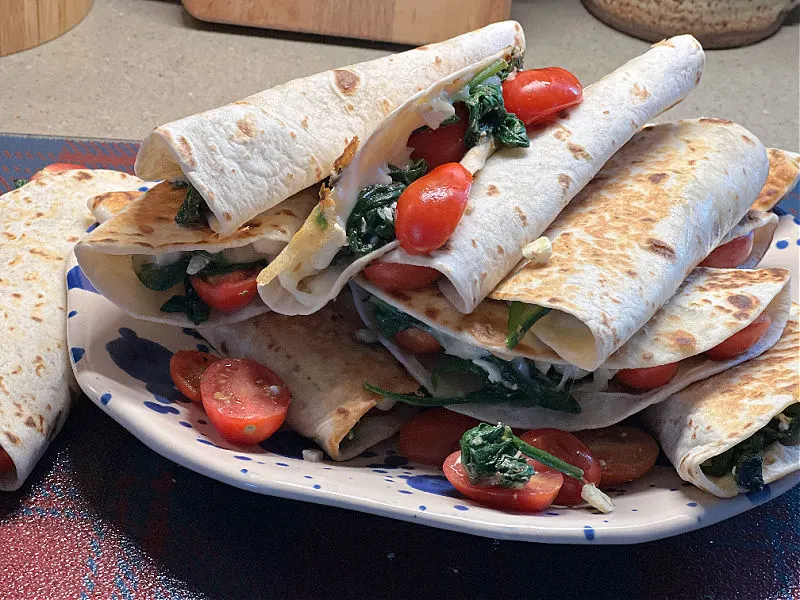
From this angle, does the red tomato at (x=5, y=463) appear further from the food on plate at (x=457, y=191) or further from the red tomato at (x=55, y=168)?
the red tomato at (x=55, y=168)

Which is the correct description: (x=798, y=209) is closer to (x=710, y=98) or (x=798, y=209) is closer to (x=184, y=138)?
(x=184, y=138)

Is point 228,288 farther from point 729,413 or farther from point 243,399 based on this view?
point 729,413

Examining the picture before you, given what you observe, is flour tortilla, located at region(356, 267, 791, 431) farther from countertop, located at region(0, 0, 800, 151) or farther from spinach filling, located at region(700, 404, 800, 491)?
countertop, located at region(0, 0, 800, 151)

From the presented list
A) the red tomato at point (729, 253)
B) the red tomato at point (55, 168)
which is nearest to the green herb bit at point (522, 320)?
the red tomato at point (729, 253)

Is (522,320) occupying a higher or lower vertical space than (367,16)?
higher

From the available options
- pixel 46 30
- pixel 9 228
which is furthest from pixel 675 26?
pixel 9 228

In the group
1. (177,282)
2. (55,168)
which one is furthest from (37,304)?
(55,168)
